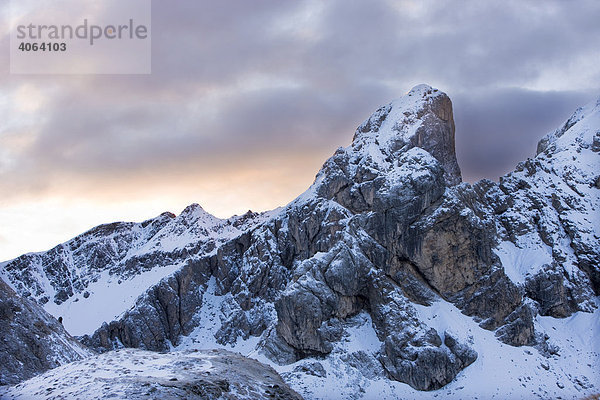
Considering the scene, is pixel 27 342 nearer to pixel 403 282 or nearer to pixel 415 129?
pixel 403 282

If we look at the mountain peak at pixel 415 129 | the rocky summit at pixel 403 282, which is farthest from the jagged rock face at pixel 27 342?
the mountain peak at pixel 415 129

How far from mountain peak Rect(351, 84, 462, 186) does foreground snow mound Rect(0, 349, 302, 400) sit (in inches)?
3700

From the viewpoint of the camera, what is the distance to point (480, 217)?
12038 cm

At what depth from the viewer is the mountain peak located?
126 m

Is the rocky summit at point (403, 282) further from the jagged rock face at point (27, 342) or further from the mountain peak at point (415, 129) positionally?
the jagged rock face at point (27, 342)

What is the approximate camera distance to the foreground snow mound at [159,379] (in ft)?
93.9

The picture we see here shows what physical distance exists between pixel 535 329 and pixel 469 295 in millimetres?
11980

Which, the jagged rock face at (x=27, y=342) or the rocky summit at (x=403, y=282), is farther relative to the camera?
the rocky summit at (x=403, y=282)

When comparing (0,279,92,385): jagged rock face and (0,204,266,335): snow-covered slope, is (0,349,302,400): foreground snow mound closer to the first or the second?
(0,279,92,385): jagged rock face

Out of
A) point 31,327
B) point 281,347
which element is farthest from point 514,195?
point 31,327

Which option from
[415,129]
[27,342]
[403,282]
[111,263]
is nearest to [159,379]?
[27,342]

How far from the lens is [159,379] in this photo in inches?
1188

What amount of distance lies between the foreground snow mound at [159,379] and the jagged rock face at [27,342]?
1187 centimetres

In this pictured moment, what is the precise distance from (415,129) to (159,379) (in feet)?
341
